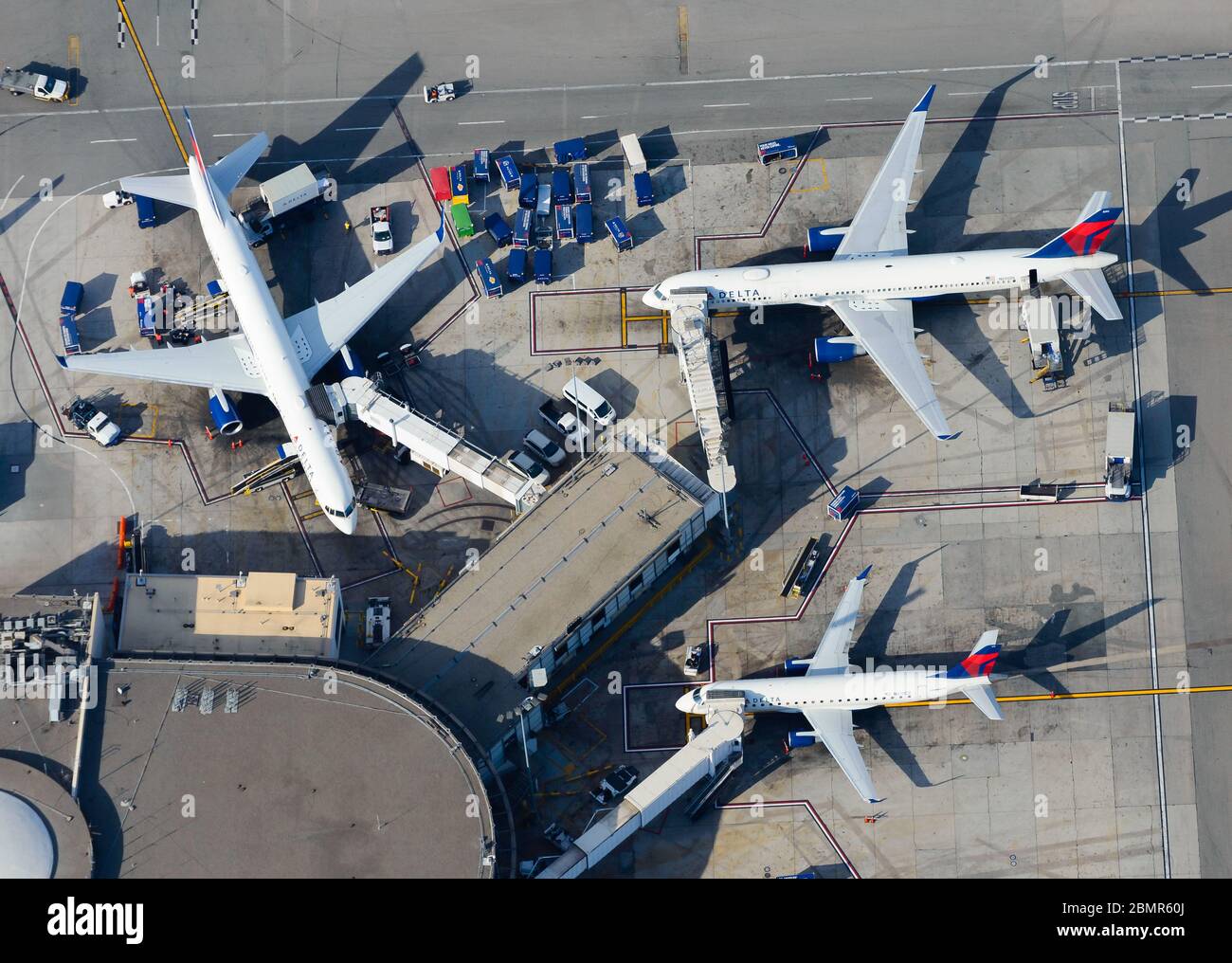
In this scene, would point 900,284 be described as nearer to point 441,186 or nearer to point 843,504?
point 843,504

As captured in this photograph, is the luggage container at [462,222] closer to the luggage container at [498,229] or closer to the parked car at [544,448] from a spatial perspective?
the luggage container at [498,229]

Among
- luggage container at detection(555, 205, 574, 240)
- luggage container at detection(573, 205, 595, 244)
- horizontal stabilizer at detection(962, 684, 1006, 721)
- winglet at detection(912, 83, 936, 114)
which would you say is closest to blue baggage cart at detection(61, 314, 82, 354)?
luggage container at detection(555, 205, 574, 240)

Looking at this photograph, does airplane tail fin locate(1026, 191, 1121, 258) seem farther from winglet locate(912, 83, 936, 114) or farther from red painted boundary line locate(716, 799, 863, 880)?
red painted boundary line locate(716, 799, 863, 880)

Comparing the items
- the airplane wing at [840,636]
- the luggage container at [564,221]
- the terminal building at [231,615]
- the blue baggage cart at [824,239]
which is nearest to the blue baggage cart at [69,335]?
the terminal building at [231,615]

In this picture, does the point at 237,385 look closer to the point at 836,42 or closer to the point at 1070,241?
the point at 836,42

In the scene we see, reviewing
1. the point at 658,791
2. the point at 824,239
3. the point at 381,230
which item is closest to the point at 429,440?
the point at 381,230

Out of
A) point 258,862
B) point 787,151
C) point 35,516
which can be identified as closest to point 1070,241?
point 787,151
